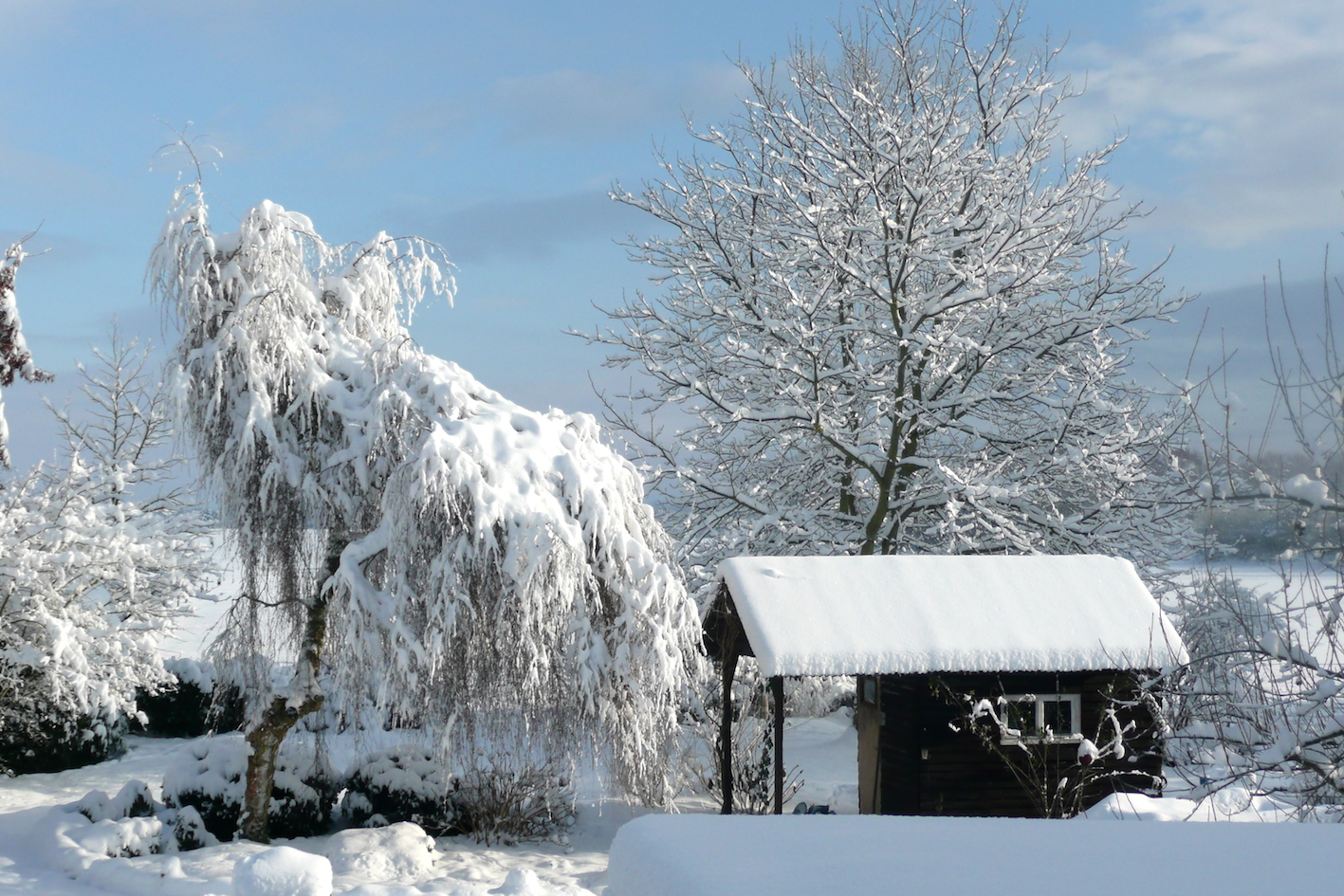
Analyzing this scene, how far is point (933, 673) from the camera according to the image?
11.1 m

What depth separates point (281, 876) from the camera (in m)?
7.83

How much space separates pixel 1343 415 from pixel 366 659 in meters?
8.28

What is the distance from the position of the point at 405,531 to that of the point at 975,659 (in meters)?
6.04

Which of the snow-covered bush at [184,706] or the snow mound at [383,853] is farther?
the snow-covered bush at [184,706]

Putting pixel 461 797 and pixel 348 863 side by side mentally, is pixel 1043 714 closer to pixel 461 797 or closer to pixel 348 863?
pixel 461 797

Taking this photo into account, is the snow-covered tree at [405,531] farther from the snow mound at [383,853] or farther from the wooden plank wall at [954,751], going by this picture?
the wooden plank wall at [954,751]

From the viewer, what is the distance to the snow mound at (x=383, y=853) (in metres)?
9.76

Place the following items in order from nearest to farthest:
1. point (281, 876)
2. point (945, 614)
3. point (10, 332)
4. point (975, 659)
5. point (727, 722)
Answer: point (281, 876), point (975, 659), point (945, 614), point (727, 722), point (10, 332)

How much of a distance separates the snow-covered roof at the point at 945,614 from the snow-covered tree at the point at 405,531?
3.69ft

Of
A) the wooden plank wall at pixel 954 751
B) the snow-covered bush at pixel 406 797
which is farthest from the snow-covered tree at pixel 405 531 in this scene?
the wooden plank wall at pixel 954 751

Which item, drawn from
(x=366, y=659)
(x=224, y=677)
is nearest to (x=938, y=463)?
(x=366, y=659)

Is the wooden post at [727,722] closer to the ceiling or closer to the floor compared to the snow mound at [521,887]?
closer to the ceiling

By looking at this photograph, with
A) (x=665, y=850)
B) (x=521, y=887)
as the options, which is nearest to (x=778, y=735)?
(x=521, y=887)

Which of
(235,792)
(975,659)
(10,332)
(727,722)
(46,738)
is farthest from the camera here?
(10,332)
